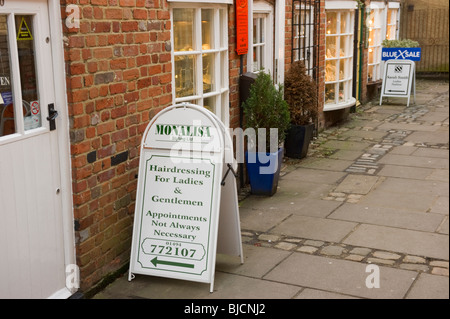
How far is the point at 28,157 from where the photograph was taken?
12.2 feet

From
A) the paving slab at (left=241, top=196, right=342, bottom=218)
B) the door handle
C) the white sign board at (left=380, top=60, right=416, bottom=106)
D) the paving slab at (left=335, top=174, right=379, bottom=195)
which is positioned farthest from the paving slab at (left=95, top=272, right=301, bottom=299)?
the white sign board at (left=380, top=60, right=416, bottom=106)

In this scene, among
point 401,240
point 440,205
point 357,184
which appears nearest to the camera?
point 401,240

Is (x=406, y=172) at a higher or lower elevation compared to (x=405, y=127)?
lower

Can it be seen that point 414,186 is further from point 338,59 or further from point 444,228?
point 338,59

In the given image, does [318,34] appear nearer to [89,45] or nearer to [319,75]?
[319,75]

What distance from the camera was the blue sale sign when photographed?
1290 centimetres

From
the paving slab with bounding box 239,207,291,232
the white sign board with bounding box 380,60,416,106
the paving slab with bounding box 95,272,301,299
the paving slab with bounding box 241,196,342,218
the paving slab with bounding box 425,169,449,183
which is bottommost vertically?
the paving slab with bounding box 95,272,301,299

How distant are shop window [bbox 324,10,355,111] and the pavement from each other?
4.71 feet

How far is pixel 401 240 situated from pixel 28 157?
3386 millimetres

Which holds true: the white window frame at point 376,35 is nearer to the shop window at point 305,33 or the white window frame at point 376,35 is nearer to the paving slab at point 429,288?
the shop window at point 305,33

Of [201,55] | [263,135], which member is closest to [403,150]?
[263,135]

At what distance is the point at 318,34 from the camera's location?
9438mm

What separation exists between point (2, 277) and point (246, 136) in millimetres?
3882

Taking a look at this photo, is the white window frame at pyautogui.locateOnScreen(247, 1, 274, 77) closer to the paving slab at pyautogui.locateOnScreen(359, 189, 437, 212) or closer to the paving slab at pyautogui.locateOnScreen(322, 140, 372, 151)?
the paving slab at pyautogui.locateOnScreen(322, 140, 372, 151)
